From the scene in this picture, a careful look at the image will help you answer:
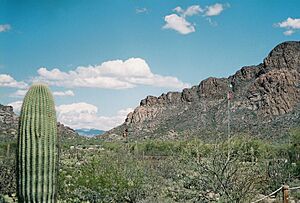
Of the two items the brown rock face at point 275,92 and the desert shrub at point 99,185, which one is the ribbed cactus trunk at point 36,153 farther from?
the brown rock face at point 275,92

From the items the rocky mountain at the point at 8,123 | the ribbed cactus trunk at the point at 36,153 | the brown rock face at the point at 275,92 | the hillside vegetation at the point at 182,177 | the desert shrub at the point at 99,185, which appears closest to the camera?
the ribbed cactus trunk at the point at 36,153

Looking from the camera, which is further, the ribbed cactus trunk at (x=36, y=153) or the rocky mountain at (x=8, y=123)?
the rocky mountain at (x=8, y=123)

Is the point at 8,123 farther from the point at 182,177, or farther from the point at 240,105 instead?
the point at 240,105

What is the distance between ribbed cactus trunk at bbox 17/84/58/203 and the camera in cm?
721

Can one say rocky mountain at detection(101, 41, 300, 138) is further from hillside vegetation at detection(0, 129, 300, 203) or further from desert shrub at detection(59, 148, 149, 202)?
desert shrub at detection(59, 148, 149, 202)

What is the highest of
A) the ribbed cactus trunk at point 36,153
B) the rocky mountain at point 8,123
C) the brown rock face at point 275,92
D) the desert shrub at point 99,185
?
the brown rock face at point 275,92

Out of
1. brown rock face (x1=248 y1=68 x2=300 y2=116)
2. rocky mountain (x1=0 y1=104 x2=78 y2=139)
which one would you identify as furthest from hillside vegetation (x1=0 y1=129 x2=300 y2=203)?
brown rock face (x1=248 y1=68 x2=300 y2=116)

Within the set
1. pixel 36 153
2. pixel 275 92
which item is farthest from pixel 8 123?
pixel 275 92

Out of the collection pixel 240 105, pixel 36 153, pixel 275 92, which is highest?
pixel 275 92

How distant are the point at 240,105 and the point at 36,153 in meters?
53.1

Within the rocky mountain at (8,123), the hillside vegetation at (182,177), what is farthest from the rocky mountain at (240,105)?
the hillside vegetation at (182,177)

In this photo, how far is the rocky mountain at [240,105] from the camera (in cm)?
5219

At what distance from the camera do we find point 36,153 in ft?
23.8

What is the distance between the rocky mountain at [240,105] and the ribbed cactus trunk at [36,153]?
38.4 metres
